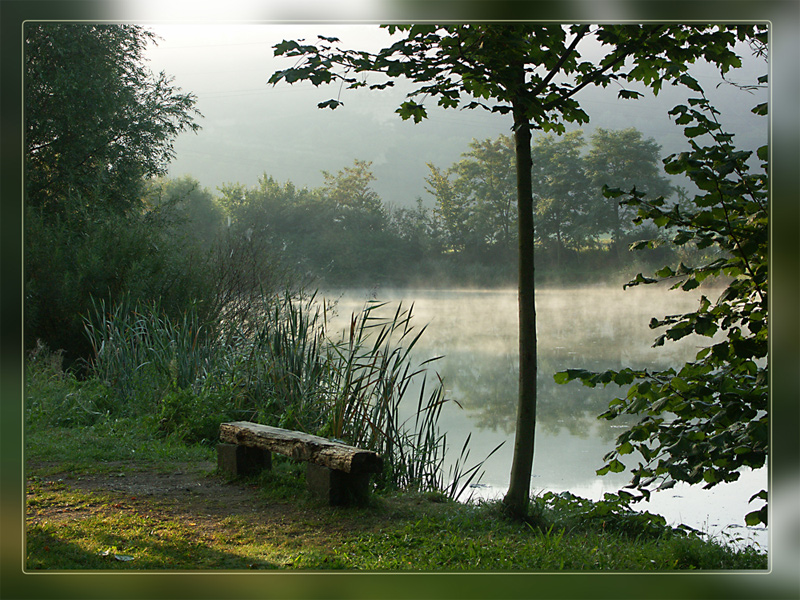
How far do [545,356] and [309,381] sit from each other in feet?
5.22

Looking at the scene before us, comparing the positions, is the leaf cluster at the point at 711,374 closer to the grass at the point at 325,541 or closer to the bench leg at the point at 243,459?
the grass at the point at 325,541

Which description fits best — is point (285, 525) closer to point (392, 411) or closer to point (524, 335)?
point (392, 411)

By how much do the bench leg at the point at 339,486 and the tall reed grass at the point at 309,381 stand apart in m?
0.56

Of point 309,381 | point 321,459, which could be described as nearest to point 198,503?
point 321,459

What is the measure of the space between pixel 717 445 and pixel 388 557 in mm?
1286

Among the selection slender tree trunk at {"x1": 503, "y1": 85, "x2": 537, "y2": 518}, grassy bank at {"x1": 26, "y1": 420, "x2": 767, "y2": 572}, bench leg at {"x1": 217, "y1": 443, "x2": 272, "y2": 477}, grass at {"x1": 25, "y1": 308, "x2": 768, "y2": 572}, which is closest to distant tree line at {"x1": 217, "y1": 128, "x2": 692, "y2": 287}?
grass at {"x1": 25, "y1": 308, "x2": 768, "y2": 572}

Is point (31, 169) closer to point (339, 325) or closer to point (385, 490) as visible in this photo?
point (339, 325)

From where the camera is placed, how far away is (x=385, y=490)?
361 cm

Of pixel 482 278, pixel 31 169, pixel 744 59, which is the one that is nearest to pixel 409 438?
pixel 482 278

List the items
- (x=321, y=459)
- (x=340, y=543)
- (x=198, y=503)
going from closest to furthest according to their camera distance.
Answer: (x=340, y=543) → (x=321, y=459) → (x=198, y=503)

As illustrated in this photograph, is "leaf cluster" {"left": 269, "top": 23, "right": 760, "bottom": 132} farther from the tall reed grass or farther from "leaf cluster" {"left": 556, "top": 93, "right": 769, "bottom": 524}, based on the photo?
the tall reed grass

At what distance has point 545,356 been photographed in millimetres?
4465

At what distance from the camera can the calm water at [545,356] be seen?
4.03 meters

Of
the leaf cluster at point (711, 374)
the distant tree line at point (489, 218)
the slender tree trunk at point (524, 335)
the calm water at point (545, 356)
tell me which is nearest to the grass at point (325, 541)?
the slender tree trunk at point (524, 335)
